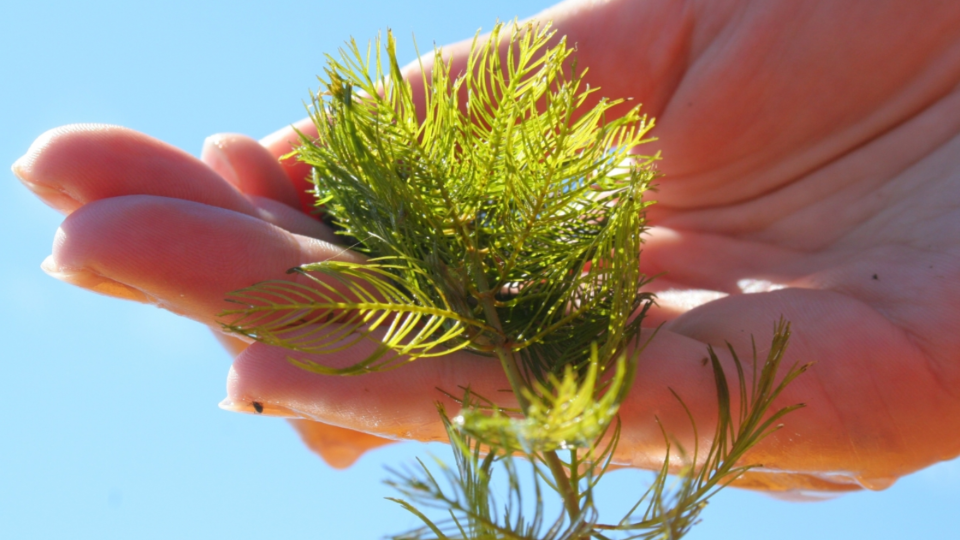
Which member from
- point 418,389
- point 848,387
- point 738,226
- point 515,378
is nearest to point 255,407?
point 418,389

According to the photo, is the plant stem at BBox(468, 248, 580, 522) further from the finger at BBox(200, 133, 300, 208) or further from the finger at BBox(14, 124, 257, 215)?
the finger at BBox(200, 133, 300, 208)

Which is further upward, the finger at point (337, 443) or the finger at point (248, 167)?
the finger at point (248, 167)

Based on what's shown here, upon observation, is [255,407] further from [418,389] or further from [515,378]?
[515,378]

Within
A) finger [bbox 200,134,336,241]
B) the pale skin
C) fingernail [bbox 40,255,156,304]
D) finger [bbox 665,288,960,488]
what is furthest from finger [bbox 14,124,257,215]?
finger [bbox 665,288,960,488]

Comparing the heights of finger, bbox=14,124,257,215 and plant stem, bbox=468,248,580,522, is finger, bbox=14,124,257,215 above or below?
above

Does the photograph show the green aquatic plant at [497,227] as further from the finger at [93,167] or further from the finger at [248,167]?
the finger at [248,167]

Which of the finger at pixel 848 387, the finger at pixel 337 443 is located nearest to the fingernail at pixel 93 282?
the finger at pixel 848 387
